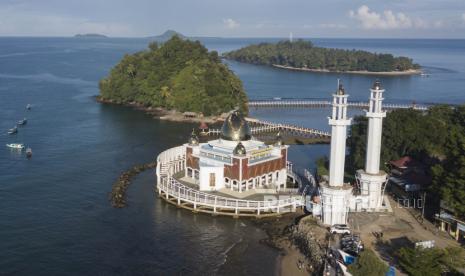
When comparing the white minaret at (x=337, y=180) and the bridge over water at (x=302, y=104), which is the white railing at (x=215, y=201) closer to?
the white minaret at (x=337, y=180)

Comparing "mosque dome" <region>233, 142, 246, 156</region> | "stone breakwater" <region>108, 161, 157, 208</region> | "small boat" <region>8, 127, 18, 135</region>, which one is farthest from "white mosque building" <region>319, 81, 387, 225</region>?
"small boat" <region>8, 127, 18, 135</region>

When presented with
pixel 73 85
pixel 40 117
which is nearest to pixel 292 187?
pixel 40 117

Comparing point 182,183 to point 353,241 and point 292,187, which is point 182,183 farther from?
point 353,241

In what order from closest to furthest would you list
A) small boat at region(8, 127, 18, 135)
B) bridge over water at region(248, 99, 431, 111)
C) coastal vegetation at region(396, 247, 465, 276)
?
coastal vegetation at region(396, 247, 465, 276)
small boat at region(8, 127, 18, 135)
bridge over water at region(248, 99, 431, 111)

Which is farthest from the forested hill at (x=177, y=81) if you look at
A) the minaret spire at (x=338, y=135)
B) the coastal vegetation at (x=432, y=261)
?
the coastal vegetation at (x=432, y=261)

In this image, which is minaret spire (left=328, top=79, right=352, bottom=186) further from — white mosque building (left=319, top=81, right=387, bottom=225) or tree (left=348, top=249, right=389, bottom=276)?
tree (left=348, top=249, right=389, bottom=276)

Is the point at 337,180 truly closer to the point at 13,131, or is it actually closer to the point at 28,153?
the point at 28,153
